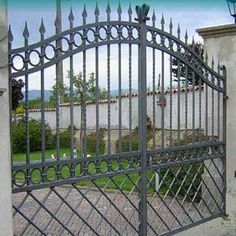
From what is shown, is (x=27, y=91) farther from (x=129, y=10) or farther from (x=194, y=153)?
(x=194, y=153)

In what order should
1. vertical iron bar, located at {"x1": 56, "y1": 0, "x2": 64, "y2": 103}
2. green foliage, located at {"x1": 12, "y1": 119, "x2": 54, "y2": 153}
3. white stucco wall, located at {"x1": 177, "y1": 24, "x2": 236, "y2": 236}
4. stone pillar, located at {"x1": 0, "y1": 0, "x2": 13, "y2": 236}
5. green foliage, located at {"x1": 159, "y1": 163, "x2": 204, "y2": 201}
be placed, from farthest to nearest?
white stucco wall, located at {"x1": 177, "y1": 24, "x2": 236, "y2": 236}
green foliage, located at {"x1": 159, "y1": 163, "x2": 204, "y2": 201}
green foliage, located at {"x1": 12, "y1": 119, "x2": 54, "y2": 153}
vertical iron bar, located at {"x1": 56, "y1": 0, "x2": 64, "y2": 103}
stone pillar, located at {"x1": 0, "y1": 0, "x2": 13, "y2": 236}

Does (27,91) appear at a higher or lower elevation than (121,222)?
higher

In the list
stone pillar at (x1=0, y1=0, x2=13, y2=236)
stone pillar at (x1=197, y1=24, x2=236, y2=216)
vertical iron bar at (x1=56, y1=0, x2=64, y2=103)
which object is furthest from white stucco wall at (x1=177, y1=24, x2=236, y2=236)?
stone pillar at (x1=0, y1=0, x2=13, y2=236)

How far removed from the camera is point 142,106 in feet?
14.5

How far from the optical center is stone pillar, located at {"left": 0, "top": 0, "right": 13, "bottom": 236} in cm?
301

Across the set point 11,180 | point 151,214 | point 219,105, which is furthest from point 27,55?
point 151,214

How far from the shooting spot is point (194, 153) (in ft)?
17.6

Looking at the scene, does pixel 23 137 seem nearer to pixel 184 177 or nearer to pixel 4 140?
pixel 4 140

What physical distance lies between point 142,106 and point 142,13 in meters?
0.99

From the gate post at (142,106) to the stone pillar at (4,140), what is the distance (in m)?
1.71

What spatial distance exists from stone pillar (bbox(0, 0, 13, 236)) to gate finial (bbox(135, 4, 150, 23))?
1.79 meters

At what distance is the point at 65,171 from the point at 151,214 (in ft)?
9.49

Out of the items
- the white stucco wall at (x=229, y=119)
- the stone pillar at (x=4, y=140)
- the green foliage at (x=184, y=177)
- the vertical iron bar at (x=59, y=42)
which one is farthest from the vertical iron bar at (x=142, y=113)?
the stone pillar at (x=4, y=140)

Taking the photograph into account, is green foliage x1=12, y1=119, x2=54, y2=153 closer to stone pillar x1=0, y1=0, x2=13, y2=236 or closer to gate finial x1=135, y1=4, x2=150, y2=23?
stone pillar x1=0, y1=0, x2=13, y2=236
